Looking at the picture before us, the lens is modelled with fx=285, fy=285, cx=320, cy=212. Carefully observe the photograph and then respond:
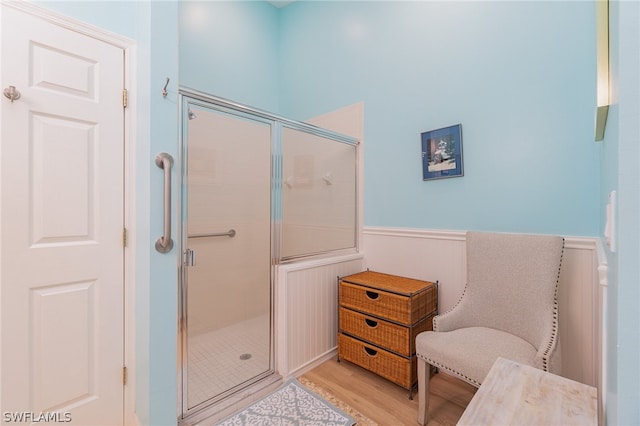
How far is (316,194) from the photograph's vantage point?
2.37 m

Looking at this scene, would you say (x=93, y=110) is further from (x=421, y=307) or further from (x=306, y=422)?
(x=421, y=307)

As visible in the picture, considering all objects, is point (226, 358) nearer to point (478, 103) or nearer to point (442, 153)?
point (442, 153)

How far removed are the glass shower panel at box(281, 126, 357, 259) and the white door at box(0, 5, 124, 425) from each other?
1015mm

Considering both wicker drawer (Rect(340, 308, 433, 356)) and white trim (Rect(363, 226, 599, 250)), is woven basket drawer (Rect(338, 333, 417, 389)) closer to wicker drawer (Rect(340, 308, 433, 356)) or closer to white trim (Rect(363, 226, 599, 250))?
wicker drawer (Rect(340, 308, 433, 356))

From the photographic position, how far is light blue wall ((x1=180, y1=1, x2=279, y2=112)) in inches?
103

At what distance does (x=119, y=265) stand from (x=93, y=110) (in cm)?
78

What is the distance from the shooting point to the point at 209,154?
1686 millimetres

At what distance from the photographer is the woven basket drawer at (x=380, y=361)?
5.79ft

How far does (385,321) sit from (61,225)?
185 centimetres

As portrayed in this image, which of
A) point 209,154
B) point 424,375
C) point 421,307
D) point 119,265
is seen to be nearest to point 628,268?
point 424,375

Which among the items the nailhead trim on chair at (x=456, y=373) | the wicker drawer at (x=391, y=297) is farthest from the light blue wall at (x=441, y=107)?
the nailhead trim on chair at (x=456, y=373)

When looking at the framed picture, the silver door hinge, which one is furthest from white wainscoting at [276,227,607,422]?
the silver door hinge

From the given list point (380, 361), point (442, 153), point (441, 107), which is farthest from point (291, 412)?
point (441, 107)

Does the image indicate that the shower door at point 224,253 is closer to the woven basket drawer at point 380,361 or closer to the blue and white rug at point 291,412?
the blue and white rug at point 291,412
